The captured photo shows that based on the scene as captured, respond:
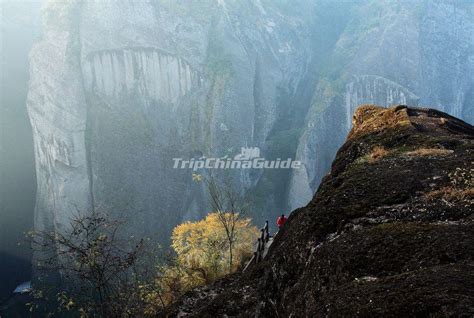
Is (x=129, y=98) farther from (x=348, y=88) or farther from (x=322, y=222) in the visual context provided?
(x=322, y=222)

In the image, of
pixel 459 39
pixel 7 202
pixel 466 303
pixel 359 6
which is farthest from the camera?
pixel 359 6

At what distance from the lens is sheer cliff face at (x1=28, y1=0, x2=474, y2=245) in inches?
1848

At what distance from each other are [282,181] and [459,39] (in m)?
42.5

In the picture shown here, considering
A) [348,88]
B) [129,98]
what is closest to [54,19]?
[129,98]

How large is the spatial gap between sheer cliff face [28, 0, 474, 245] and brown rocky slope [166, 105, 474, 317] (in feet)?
→ 121

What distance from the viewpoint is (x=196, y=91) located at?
54.6 m

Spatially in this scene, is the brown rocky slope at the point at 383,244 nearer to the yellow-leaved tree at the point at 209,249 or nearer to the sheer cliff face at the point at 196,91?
the yellow-leaved tree at the point at 209,249

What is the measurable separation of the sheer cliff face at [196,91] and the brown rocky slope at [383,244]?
36.8 meters

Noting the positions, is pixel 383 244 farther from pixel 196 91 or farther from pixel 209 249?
pixel 196 91

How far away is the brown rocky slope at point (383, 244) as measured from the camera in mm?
3127

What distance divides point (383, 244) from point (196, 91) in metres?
52.0

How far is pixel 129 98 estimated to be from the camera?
50.5 meters

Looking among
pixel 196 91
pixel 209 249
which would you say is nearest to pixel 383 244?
pixel 209 249

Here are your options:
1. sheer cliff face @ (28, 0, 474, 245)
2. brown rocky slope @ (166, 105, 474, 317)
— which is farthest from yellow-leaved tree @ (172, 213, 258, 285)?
sheer cliff face @ (28, 0, 474, 245)
